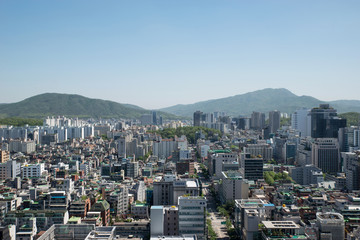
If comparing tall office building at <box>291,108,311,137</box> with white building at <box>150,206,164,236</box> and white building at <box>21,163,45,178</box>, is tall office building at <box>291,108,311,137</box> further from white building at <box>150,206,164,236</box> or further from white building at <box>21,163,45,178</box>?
white building at <box>150,206,164,236</box>

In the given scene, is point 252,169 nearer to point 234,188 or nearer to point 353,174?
point 234,188

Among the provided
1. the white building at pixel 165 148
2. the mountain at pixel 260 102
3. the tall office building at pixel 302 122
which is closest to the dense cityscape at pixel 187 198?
the white building at pixel 165 148

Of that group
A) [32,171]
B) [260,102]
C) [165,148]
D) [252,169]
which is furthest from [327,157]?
[260,102]

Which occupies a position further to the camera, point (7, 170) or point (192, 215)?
point (7, 170)

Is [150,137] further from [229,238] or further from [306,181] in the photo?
[229,238]

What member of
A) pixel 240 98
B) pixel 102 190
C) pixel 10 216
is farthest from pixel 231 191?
pixel 240 98

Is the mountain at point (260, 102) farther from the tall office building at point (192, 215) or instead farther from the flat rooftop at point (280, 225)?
the tall office building at point (192, 215)

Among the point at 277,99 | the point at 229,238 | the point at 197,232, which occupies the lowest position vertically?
the point at 229,238

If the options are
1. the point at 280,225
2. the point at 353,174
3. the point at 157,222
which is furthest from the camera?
the point at 353,174
